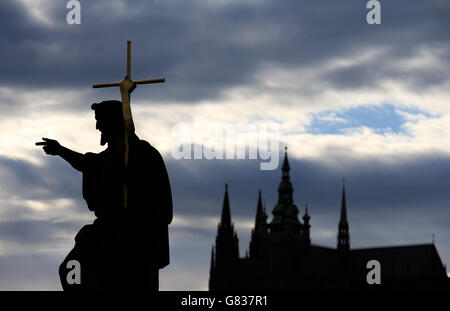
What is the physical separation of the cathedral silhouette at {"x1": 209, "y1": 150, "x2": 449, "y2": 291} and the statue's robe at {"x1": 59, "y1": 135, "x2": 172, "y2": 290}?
138908 mm

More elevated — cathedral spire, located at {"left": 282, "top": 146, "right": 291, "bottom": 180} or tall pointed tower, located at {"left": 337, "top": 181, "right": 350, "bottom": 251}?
cathedral spire, located at {"left": 282, "top": 146, "right": 291, "bottom": 180}

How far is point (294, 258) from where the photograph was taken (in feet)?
517

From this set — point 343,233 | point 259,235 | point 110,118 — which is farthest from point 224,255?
point 110,118

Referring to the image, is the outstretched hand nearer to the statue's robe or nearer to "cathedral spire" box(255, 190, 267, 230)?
the statue's robe

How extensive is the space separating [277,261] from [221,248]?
39.3 ft

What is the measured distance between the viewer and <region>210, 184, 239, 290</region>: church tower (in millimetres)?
149750

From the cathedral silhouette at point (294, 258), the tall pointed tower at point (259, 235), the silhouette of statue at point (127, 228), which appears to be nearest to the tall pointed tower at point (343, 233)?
the cathedral silhouette at point (294, 258)

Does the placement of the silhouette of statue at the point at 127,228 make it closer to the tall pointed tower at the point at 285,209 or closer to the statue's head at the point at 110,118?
the statue's head at the point at 110,118

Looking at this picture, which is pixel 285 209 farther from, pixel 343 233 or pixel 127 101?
pixel 127 101

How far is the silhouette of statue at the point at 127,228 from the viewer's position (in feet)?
33.2

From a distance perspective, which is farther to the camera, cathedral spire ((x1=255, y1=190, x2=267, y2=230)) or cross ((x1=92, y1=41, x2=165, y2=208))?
cathedral spire ((x1=255, y1=190, x2=267, y2=230))

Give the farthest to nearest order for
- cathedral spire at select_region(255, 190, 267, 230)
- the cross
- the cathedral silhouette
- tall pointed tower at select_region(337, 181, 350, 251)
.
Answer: cathedral spire at select_region(255, 190, 267, 230)
tall pointed tower at select_region(337, 181, 350, 251)
the cathedral silhouette
the cross

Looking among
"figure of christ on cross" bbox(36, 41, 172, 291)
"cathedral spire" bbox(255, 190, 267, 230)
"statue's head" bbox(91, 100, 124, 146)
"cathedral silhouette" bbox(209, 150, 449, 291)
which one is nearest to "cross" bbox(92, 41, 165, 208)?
"figure of christ on cross" bbox(36, 41, 172, 291)
